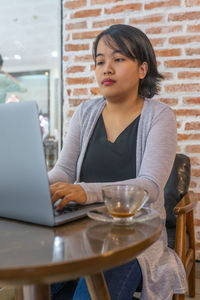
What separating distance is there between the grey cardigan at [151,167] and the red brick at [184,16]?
3.09 ft

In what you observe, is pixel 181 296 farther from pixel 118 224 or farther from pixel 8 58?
pixel 8 58

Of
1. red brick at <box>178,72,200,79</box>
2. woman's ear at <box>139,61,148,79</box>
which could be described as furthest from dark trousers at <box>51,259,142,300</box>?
red brick at <box>178,72,200,79</box>

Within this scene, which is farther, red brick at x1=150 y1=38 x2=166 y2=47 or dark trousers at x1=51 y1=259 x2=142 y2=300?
red brick at x1=150 y1=38 x2=166 y2=47

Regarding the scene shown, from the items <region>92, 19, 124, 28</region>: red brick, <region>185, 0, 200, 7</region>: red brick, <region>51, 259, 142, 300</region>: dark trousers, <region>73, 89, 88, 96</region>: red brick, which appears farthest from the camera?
<region>73, 89, 88, 96</region>: red brick

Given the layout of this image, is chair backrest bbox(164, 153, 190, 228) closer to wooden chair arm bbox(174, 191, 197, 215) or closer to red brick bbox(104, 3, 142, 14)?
wooden chair arm bbox(174, 191, 197, 215)

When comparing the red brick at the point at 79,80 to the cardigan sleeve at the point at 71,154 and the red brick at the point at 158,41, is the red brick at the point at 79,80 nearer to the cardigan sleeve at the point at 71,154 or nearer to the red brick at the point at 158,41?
the red brick at the point at 158,41

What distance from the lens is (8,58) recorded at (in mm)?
2670

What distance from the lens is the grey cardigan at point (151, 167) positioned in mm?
1044

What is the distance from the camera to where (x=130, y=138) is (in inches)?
52.6

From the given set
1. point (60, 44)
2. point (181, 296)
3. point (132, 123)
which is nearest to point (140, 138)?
point (132, 123)

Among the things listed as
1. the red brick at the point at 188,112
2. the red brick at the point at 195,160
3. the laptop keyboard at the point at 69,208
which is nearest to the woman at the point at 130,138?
the laptop keyboard at the point at 69,208

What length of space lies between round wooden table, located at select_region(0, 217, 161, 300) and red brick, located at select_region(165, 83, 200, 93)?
58.0 inches

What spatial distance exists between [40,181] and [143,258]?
19.2 inches

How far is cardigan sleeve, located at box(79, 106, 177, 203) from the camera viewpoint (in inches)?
41.0
